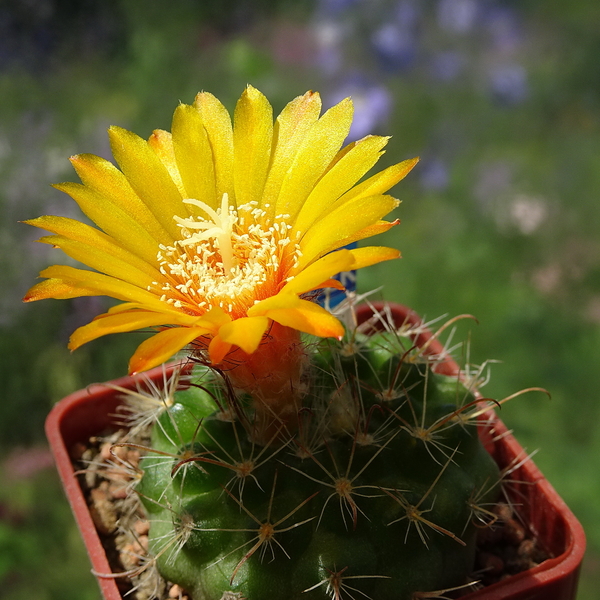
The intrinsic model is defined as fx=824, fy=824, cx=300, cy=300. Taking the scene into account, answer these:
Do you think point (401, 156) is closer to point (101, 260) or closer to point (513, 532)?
point (513, 532)

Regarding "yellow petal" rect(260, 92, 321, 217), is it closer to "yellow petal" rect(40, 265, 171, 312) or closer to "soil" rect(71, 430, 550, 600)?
"yellow petal" rect(40, 265, 171, 312)

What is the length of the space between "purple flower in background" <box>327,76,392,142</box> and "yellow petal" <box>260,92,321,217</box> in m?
0.90

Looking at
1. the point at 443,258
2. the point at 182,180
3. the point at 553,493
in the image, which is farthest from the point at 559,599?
the point at 443,258

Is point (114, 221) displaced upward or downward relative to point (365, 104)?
downward

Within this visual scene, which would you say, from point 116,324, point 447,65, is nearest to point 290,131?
point 116,324

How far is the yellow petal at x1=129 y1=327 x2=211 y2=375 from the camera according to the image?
529 mm

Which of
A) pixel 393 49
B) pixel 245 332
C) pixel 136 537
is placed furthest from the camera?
pixel 393 49

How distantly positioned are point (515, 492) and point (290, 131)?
420mm

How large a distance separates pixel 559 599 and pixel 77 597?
81 centimetres

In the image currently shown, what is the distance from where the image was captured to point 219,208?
726 mm

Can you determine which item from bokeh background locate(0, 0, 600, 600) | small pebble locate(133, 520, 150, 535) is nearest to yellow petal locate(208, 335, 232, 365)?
small pebble locate(133, 520, 150, 535)

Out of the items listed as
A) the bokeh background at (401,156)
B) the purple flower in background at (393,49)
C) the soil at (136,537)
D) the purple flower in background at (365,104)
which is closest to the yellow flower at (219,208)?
the soil at (136,537)

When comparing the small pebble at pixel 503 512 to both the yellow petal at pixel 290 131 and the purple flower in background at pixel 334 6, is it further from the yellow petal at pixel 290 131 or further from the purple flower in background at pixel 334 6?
the purple flower in background at pixel 334 6

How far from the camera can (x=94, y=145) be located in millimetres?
1752
